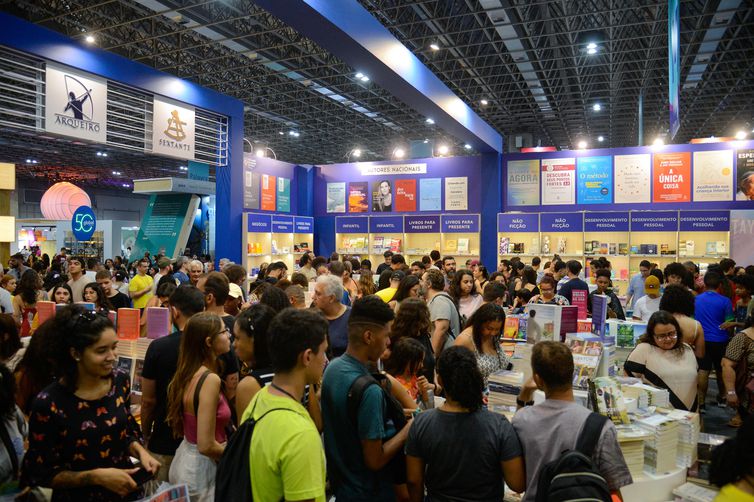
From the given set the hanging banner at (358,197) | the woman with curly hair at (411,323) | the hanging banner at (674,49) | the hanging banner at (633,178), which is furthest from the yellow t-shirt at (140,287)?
the hanging banner at (633,178)

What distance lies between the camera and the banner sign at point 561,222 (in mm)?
11398

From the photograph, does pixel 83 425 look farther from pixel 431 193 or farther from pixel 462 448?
pixel 431 193

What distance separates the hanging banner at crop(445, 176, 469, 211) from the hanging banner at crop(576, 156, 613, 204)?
2495 millimetres

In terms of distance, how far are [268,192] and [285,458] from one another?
11.9 meters

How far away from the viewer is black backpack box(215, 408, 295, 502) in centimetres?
163

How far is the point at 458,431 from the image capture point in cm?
208

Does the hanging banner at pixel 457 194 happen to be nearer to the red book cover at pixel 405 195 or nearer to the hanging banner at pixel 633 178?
the red book cover at pixel 405 195

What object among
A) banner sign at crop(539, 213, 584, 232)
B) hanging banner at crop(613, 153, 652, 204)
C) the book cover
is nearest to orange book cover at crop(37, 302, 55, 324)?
the book cover

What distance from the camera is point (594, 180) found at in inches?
463

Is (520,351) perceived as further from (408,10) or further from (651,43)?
(651,43)

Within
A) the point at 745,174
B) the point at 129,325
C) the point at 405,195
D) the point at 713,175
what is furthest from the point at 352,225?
the point at 129,325

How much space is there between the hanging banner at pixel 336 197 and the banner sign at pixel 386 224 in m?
1.03

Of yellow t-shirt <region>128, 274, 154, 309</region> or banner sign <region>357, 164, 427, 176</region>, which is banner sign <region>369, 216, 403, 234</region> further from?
yellow t-shirt <region>128, 274, 154, 309</region>

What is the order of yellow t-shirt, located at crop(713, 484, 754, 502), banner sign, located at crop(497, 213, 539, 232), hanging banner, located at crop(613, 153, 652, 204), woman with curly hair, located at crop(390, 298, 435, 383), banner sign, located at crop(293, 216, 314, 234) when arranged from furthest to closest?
banner sign, located at crop(293, 216, 314, 234) → banner sign, located at crop(497, 213, 539, 232) → hanging banner, located at crop(613, 153, 652, 204) → woman with curly hair, located at crop(390, 298, 435, 383) → yellow t-shirt, located at crop(713, 484, 754, 502)
